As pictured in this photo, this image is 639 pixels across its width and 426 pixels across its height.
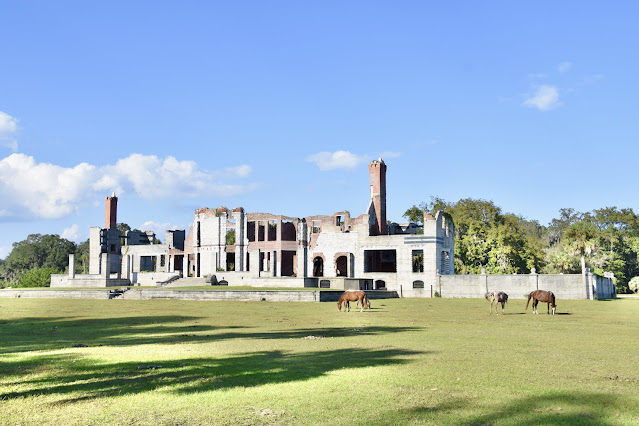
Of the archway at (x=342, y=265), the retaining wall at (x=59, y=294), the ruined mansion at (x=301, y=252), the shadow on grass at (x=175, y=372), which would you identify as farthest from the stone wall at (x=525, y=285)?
the shadow on grass at (x=175, y=372)

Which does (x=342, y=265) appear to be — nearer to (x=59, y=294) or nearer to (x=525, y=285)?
(x=525, y=285)

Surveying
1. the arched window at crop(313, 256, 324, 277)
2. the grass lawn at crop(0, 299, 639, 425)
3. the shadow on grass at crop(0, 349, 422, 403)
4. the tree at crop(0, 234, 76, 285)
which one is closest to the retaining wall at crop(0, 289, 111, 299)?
the arched window at crop(313, 256, 324, 277)

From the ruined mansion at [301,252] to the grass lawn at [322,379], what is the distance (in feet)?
139

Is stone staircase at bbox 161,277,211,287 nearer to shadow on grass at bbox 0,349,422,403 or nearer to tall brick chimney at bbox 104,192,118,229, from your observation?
tall brick chimney at bbox 104,192,118,229

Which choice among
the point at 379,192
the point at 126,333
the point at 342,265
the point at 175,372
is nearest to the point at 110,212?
the point at 342,265

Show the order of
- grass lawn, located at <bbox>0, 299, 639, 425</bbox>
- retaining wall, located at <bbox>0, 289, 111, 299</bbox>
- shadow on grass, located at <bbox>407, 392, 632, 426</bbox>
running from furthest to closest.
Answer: retaining wall, located at <bbox>0, 289, 111, 299</bbox>, grass lawn, located at <bbox>0, 299, 639, 425</bbox>, shadow on grass, located at <bbox>407, 392, 632, 426</bbox>

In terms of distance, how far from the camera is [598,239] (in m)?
80.9

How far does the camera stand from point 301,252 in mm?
69312

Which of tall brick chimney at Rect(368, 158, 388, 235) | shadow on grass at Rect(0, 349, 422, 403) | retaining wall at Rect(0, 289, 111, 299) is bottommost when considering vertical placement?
retaining wall at Rect(0, 289, 111, 299)

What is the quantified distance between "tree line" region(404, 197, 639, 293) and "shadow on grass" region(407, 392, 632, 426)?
196ft

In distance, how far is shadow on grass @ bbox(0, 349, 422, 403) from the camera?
10.2 metres

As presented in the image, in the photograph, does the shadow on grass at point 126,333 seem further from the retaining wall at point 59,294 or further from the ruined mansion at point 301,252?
the ruined mansion at point 301,252

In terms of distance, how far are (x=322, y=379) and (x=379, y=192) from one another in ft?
203

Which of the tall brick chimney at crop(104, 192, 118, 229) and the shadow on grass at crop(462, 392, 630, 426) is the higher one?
the tall brick chimney at crop(104, 192, 118, 229)
